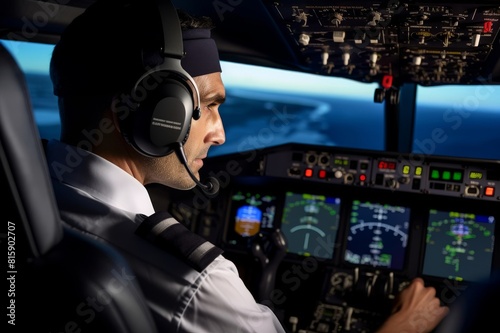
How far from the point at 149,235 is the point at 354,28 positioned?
1575 millimetres

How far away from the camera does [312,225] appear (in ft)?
10.8

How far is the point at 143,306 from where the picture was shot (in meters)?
0.97

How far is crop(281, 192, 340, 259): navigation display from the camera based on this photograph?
3.26 m

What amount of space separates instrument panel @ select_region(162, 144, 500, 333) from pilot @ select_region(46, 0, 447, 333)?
167 centimetres

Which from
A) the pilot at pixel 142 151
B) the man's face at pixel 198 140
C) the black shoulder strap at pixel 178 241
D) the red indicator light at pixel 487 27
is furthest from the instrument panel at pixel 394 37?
the black shoulder strap at pixel 178 241

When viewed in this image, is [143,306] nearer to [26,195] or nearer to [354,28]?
[26,195]

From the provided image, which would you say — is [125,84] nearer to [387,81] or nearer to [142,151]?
[142,151]

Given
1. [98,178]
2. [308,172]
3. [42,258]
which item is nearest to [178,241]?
[98,178]

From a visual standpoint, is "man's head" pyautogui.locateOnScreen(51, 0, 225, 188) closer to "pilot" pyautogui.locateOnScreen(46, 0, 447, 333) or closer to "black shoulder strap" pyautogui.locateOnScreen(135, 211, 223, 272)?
"pilot" pyautogui.locateOnScreen(46, 0, 447, 333)

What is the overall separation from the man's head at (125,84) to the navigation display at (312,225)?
74.8 inches

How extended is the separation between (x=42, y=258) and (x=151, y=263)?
13.7 inches

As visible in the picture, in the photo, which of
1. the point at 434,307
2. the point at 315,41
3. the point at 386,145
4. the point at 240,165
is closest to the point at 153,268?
the point at 434,307

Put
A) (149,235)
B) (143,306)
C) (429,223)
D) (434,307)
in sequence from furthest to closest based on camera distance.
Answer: (429,223), (434,307), (149,235), (143,306)

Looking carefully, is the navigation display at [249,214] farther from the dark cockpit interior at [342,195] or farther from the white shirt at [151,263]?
the white shirt at [151,263]
